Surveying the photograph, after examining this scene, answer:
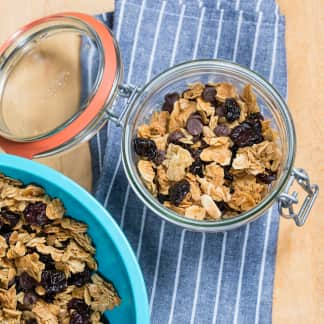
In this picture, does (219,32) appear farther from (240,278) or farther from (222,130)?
(240,278)

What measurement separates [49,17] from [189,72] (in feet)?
0.66

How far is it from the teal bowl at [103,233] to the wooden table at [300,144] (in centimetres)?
14

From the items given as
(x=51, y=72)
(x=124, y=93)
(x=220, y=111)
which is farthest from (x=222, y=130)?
(x=51, y=72)

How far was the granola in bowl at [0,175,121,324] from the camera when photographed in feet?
2.46

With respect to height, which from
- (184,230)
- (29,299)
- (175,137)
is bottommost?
(29,299)

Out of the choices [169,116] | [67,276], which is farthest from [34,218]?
[169,116]

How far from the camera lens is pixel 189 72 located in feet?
2.55

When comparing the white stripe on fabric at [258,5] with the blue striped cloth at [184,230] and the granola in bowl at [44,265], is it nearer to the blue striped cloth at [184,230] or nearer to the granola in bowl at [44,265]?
the blue striped cloth at [184,230]

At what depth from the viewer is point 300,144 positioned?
848mm

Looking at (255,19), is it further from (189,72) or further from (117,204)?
(117,204)

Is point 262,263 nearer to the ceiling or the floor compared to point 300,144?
nearer to the floor

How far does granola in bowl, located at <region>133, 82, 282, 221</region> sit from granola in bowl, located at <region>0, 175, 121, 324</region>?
12cm

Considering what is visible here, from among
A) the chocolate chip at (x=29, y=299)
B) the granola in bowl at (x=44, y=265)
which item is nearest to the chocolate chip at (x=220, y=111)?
the granola in bowl at (x=44, y=265)

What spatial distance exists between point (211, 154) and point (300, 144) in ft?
0.55
